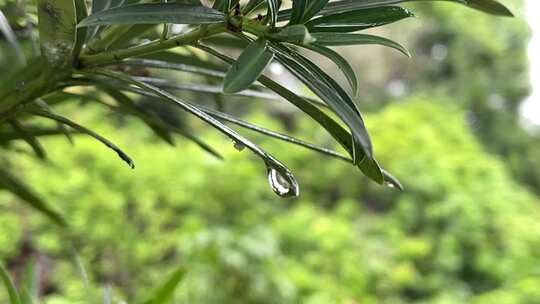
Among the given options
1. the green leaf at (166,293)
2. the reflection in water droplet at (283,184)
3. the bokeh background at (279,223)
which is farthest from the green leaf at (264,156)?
the bokeh background at (279,223)

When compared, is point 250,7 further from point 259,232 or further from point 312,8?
point 259,232

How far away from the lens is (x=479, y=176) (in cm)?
259

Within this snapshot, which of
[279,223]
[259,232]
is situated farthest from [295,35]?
[279,223]

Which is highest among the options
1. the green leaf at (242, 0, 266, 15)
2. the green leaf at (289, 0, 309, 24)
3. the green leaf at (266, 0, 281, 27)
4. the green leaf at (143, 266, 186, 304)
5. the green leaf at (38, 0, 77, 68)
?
the green leaf at (289, 0, 309, 24)

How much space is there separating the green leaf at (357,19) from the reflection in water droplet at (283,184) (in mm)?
83

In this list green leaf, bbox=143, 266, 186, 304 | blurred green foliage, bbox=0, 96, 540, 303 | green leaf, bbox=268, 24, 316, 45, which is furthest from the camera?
blurred green foliage, bbox=0, 96, 540, 303

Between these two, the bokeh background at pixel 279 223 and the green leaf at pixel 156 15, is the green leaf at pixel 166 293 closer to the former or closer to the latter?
the bokeh background at pixel 279 223

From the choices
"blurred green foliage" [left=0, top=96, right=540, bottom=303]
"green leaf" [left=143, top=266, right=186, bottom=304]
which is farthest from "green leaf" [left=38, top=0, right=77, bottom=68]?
"blurred green foliage" [left=0, top=96, right=540, bottom=303]

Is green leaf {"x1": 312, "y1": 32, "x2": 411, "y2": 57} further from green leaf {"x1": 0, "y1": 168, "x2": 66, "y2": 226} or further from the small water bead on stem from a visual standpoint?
green leaf {"x1": 0, "y1": 168, "x2": 66, "y2": 226}

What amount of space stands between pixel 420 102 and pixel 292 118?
1.05 metres

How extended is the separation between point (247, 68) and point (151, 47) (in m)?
0.10

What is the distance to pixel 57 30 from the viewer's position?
0.37m

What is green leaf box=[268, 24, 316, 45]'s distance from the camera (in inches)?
11.3

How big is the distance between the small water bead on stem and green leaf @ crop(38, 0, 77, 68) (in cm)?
14
